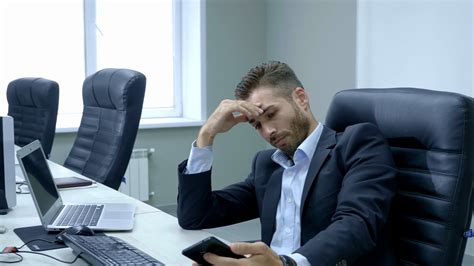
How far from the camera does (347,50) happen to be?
13.9 feet

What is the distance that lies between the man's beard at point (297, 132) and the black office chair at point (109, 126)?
4.42 feet

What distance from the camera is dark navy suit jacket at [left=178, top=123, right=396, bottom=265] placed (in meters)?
1.41

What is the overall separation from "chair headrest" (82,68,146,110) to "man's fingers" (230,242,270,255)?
179 cm

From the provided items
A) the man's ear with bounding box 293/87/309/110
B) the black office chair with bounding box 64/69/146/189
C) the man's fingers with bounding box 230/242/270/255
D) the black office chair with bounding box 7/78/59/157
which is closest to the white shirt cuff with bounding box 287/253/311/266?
the man's fingers with bounding box 230/242/270/255

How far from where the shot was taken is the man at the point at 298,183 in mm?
1438

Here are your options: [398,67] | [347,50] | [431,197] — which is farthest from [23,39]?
[431,197]

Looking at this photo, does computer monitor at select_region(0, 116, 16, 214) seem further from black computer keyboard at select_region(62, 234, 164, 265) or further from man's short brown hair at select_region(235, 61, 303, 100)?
man's short brown hair at select_region(235, 61, 303, 100)

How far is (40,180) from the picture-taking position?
1.92m

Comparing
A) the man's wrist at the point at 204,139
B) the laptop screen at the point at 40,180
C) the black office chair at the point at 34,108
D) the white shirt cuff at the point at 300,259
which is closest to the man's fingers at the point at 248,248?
the white shirt cuff at the point at 300,259

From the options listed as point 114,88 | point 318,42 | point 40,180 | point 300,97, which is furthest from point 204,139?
point 318,42

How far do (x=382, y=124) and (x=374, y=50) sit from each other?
2369mm

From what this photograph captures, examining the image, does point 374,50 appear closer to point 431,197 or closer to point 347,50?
point 347,50

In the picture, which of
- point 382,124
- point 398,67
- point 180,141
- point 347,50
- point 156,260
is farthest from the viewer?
point 180,141

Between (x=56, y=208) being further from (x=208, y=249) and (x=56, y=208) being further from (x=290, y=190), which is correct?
(x=208, y=249)
